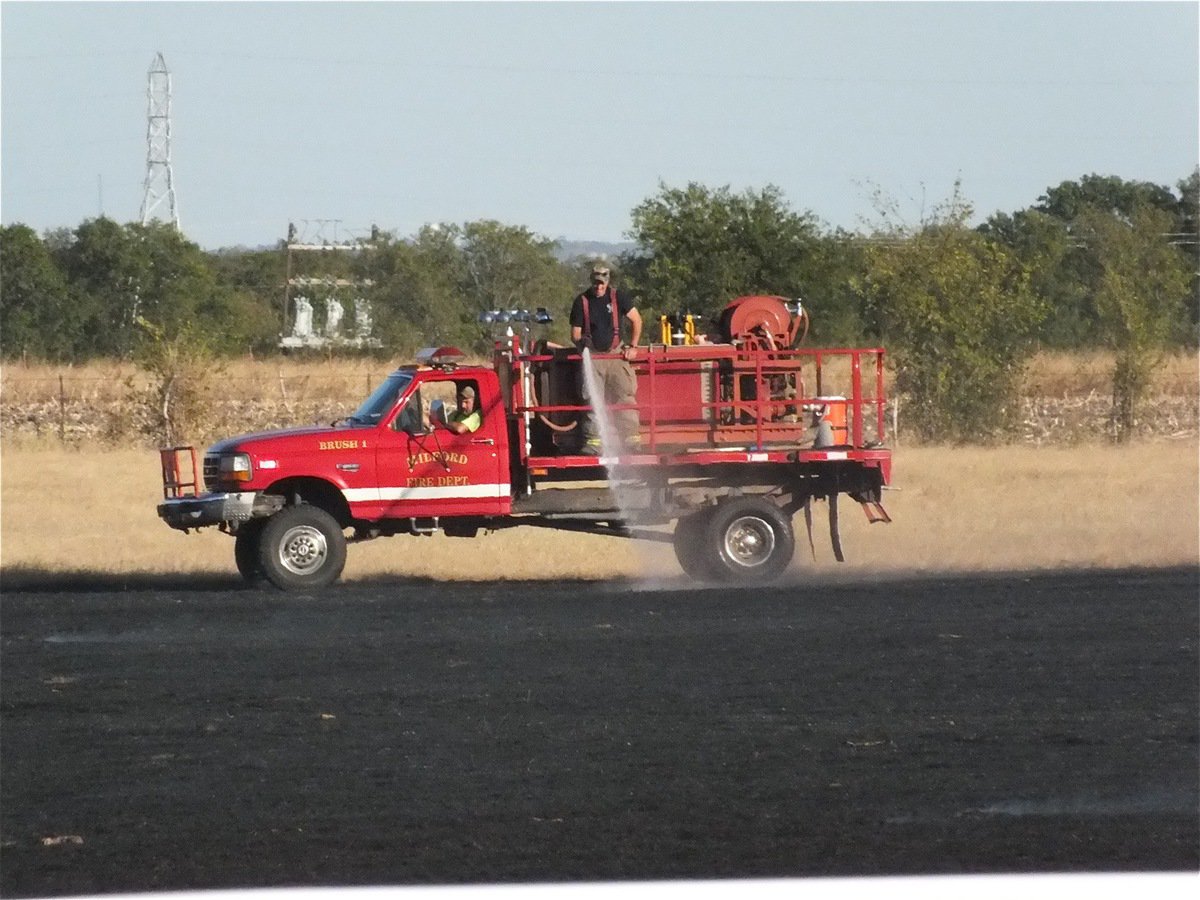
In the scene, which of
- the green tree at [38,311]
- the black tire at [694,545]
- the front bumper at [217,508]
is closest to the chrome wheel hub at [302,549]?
the front bumper at [217,508]

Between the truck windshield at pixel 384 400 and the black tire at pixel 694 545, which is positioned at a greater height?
the truck windshield at pixel 384 400

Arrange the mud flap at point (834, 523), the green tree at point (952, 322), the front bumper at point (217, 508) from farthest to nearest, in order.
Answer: the green tree at point (952, 322), the mud flap at point (834, 523), the front bumper at point (217, 508)

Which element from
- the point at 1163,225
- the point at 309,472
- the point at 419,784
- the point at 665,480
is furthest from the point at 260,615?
the point at 1163,225

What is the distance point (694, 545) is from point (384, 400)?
3.29 m

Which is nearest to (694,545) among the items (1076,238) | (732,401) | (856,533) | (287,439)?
(732,401)

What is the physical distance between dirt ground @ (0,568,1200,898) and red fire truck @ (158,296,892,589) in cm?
149

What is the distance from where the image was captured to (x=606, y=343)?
1691 cm

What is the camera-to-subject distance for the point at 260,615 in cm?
1483

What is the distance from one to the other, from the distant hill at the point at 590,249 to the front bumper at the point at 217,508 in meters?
3.86


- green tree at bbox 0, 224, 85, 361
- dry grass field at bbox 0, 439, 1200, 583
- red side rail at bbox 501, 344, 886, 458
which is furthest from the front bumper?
green tree at bbox 0, 224, 85, 361

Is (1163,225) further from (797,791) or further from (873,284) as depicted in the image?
(797,791)

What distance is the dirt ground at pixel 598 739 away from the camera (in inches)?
295

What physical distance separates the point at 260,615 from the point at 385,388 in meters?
3.22

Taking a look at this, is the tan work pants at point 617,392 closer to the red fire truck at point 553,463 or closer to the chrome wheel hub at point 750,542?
the red fire truck at point 553,463
